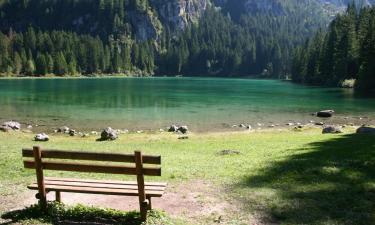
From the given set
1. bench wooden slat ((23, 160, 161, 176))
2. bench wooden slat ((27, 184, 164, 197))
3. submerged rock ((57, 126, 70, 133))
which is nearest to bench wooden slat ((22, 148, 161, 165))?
bench wooden slat ((23, 160, 161, 176))

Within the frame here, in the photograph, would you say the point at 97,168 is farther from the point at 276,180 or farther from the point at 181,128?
the point at 181,128

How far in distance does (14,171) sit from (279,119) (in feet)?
Result: 146

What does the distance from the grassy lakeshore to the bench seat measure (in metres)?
Answer: 1.18

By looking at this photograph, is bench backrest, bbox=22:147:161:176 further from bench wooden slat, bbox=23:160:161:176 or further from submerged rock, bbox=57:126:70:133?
submerged rock, bbox=57:126:70:133

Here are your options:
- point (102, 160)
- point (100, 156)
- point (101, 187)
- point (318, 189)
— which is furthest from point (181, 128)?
point (100, 156)

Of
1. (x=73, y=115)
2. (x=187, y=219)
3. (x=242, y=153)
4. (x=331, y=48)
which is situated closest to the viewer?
(x=187, y=219)

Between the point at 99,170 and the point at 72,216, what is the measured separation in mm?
2070

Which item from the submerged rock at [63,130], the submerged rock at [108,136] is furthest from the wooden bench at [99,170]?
the submerged rock at [63,130]

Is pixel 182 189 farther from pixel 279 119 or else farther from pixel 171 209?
pixel 279 119

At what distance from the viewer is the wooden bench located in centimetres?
1264

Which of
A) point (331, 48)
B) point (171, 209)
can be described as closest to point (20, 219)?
point (171, 209)

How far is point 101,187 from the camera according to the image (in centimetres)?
1371

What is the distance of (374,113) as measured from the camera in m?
66.9

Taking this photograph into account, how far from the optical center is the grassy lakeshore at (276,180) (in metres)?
14.7
